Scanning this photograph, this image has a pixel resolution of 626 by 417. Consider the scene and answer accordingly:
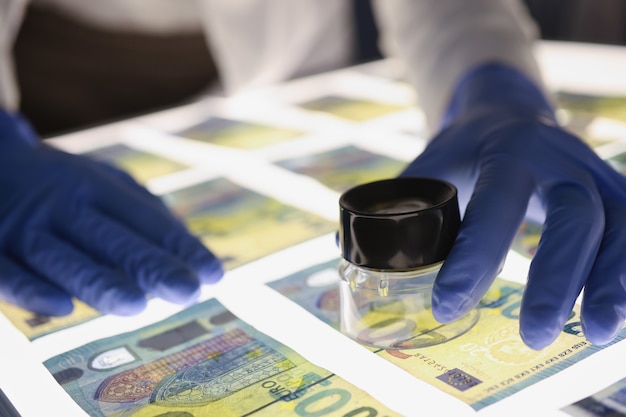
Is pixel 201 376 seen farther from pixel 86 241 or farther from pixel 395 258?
pixel 86 241

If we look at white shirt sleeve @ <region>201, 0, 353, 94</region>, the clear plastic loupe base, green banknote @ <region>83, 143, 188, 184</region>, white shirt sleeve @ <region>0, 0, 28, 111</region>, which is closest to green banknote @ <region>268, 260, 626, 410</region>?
the clear plastic loupe base

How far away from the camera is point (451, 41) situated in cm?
127

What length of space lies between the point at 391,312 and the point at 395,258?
11cm

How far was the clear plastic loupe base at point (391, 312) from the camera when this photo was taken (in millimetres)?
769

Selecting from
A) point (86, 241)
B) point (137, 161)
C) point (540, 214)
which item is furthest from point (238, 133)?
point (540, 214)

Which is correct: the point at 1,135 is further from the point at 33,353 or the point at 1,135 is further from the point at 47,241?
the point at 33,353

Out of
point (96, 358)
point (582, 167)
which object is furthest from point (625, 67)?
point (96, 358)

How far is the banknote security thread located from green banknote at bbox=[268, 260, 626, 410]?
0.6 inches

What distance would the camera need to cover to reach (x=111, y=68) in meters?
1.86

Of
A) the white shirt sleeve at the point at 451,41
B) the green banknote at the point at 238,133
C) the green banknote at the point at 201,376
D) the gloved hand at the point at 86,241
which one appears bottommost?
the green banknote at the point at 201,376

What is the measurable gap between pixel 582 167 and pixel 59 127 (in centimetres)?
145

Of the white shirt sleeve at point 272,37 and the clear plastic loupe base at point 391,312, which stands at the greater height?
the white shirt sleeve at point 272,37

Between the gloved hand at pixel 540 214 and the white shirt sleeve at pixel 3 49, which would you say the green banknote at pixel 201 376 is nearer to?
the gloved hand at pixel 540 214

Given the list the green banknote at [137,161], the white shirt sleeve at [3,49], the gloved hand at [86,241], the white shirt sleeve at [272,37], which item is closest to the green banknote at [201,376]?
the gloved hand at [86,241]
